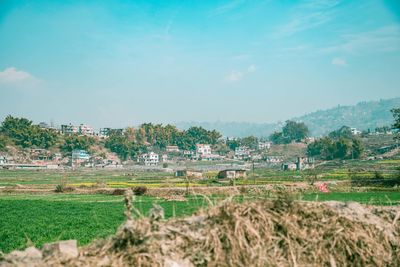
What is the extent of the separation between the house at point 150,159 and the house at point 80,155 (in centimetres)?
2052

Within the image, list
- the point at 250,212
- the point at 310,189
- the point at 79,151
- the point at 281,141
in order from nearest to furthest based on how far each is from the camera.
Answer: the point at 250,212, the point at 310,189, the point at 79,151, the point at 281,141

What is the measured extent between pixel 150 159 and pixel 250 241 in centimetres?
14718

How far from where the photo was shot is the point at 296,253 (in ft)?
20.6

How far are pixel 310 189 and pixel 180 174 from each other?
37334 millimetres

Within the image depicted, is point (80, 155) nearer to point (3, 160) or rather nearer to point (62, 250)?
point (3, 160)

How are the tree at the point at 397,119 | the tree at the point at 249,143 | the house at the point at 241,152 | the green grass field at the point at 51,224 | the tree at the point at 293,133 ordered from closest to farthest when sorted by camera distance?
the green grass field at the point at 51,224 → the tree at the point at 397,119 → the house at the point at 241,152 → the tree at the point at 293,133 → the tree at the point at 249,143

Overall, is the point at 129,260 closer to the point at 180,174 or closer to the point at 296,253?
the point at 296,253

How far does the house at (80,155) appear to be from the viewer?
13510 centimetres

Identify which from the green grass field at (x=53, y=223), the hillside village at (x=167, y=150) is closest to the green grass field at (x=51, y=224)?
the green grass field at (x=53, y=223)

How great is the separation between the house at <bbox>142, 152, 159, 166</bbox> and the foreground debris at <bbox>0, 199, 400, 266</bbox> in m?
144

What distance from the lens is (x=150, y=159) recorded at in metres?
152

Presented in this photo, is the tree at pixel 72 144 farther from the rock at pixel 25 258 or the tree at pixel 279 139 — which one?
the rock at pixel 25 258

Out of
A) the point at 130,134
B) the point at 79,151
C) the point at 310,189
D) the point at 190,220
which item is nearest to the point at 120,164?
the point at 79,151

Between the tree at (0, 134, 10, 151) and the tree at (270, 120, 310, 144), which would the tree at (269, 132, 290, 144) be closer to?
the tree at (270, 120, 310, 144)
